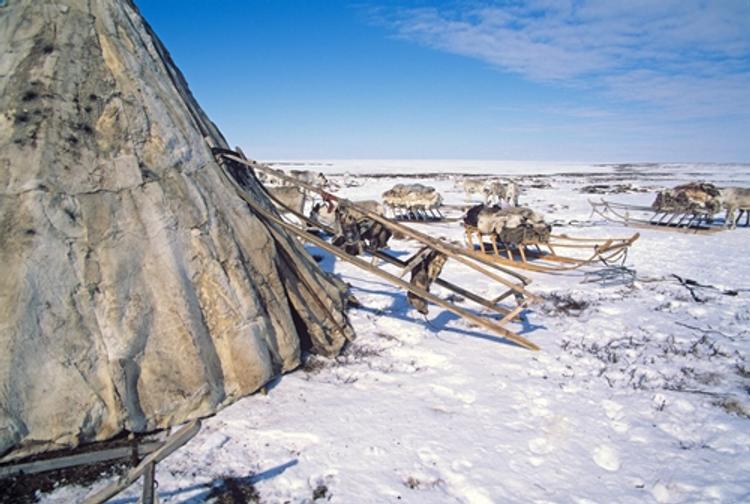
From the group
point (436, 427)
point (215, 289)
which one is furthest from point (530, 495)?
point (215, 289)

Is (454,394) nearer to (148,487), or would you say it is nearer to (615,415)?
(615,415)

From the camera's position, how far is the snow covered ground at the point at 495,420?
146 inches

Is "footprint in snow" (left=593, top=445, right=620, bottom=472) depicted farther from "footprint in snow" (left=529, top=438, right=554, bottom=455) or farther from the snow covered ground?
"footprint in snow" (left=529, top=438, right=554, bottom=455)

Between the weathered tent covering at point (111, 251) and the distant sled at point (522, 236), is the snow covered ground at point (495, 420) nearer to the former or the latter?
the weathered tent covering at point (111, 251)

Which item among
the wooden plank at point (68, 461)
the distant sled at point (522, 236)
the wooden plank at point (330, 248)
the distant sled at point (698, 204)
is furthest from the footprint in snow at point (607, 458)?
the distant sled at point (698, 204)

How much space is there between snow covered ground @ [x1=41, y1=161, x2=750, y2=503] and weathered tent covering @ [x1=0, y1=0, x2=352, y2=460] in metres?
0.60

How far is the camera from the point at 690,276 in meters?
11.2

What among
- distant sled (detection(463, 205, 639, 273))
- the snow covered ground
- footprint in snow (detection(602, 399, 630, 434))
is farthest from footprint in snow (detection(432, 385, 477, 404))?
distant sled (detection(463, 205, 639, 273))

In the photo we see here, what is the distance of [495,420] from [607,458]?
1.09 m

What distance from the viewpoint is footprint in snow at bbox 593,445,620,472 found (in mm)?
4074

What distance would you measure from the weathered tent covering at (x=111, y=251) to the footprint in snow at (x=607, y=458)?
341 centimetres

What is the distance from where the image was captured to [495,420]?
Answer: 4.72 meters

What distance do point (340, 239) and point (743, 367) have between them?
256 inches

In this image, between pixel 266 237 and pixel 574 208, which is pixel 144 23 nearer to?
pixel 266 237
